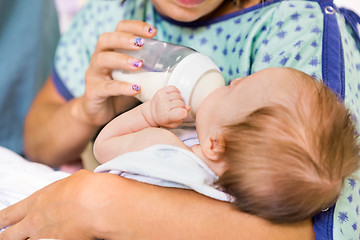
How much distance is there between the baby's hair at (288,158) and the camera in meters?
0.65

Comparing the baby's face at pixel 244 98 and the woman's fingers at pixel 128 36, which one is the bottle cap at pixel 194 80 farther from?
the woman's fingers at pixel 128 36

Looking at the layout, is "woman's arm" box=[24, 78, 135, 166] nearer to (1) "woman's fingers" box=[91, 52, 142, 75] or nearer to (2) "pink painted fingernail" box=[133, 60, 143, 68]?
(1) "woman's fingers" box=[91, 52, 142, 75]

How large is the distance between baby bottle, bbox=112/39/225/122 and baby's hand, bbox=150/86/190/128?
0.02 meters

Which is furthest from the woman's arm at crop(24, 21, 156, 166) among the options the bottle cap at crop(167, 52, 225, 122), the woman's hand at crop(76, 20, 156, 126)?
the bottle cap at crop(167, 52, 225, 122)

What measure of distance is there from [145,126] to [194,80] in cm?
12

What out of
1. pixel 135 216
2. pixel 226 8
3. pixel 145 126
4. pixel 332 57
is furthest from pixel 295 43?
pixel 135 216

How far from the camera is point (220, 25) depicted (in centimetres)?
102

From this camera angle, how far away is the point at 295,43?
876 millimetres

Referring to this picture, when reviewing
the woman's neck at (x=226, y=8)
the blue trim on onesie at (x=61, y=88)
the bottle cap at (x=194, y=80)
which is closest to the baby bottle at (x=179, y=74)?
the bottle cap at (x=194, y=80)

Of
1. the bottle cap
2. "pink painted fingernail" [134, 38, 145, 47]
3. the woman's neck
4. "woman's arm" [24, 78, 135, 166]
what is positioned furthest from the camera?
"woman's arm" [24, 78, 135, 166]

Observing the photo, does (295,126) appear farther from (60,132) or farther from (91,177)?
(60,132)

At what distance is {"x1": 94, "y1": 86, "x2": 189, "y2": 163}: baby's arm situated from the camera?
75 centimetres

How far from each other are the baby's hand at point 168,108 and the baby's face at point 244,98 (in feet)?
0.13

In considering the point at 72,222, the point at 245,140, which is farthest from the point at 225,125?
the point at 72,222
